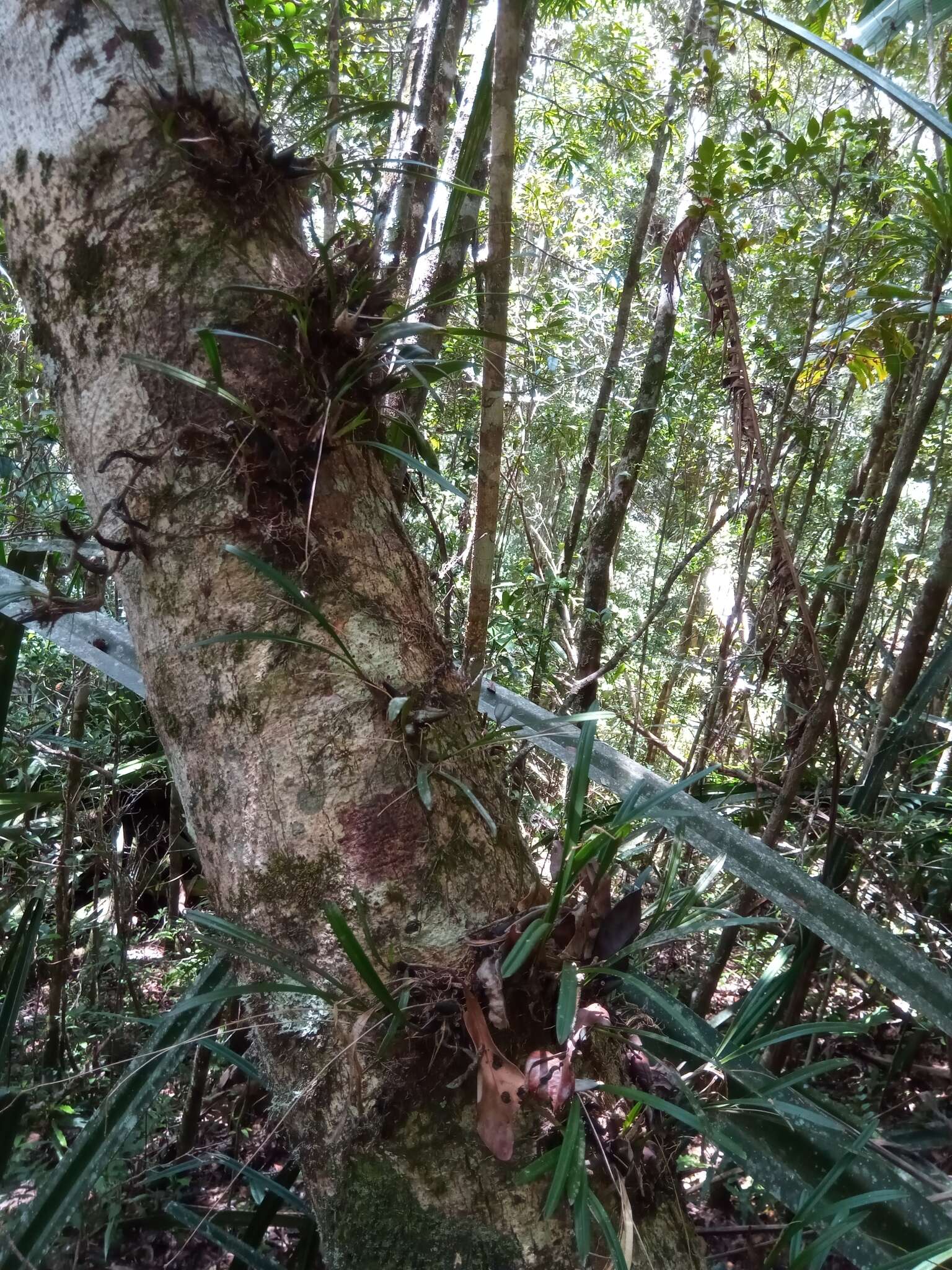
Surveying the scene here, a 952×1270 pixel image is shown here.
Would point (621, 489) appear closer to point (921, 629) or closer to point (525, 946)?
point (921, 629)

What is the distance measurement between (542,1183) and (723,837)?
0.51m

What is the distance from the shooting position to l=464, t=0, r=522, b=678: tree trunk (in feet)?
4.50

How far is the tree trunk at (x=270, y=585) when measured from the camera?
2.03ft

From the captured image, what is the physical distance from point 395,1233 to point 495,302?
139cm

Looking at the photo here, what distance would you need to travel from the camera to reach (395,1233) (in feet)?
1.95

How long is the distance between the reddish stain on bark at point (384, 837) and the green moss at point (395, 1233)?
227mm

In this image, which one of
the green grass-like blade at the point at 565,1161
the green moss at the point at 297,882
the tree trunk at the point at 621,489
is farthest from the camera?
the tree trunk at the point at 621,489

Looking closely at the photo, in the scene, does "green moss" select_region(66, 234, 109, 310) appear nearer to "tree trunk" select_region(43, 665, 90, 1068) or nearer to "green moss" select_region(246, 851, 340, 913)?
"green moss" select_region(246, 851, 340, 913)

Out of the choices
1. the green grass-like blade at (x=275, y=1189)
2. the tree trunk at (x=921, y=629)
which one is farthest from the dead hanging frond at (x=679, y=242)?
the green grass-like blade at (x=275, y=1189)

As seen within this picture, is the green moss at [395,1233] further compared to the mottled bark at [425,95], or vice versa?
the mottled bark at [425,95]

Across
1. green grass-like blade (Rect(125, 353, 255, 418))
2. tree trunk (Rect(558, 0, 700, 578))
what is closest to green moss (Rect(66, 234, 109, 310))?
green grass-like blade (Rect(125, 353, 255, 418))

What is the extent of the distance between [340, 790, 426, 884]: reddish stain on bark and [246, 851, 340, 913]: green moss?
2 cm

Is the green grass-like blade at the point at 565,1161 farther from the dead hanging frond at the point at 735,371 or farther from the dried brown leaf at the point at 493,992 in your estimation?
the dead hanging frond at the point at 735,371

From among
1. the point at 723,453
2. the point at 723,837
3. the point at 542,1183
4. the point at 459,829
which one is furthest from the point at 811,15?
the point at 542,1183
